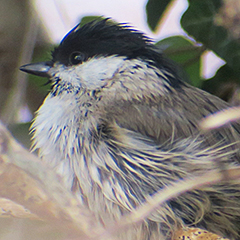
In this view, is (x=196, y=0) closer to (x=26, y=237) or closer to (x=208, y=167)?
(x=208, y=167)

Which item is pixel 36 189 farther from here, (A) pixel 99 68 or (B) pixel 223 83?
(B) pixel 223 83

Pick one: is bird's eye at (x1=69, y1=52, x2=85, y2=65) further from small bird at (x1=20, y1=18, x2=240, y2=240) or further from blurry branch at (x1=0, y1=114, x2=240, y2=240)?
blurry branch at (x1=0, y1=114, x2=240, y2=240)

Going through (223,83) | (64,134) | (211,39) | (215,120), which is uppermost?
(64,134)

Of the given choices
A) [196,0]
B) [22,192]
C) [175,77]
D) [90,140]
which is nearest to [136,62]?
[175,77]

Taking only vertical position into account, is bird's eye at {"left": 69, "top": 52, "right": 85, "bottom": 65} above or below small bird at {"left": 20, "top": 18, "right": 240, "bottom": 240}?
above

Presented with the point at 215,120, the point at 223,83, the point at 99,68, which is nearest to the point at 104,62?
the point at 99,68

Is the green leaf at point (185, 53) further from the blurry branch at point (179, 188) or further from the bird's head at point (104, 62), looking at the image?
the blurry branch at point (179, 188)

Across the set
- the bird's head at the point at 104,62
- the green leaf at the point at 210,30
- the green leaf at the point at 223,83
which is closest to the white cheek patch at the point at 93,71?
the bird's head at the point at 104,62

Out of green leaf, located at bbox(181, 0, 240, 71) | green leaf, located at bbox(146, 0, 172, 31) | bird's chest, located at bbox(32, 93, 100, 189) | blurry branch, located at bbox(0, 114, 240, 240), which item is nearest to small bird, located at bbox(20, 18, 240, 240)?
bird's chest, located at bbox(32, 93, 100, 189)
